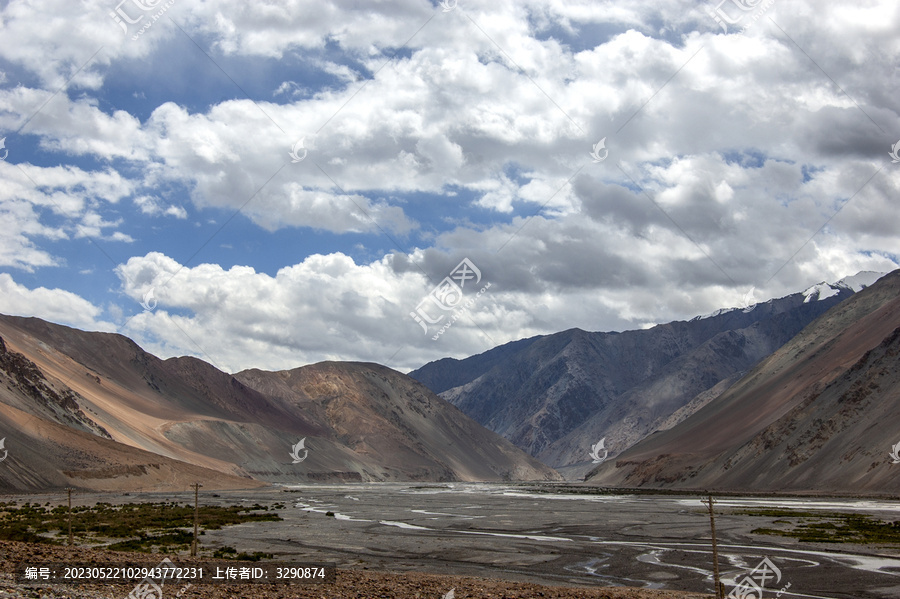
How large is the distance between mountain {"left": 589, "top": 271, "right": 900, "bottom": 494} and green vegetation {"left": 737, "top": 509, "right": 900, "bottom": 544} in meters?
39.5

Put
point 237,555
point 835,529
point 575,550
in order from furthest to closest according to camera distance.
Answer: point 835,529
point 575,550
point 237,555

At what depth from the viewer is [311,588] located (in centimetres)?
2550

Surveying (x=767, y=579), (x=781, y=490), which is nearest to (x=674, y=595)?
→ (x=767, y=579)

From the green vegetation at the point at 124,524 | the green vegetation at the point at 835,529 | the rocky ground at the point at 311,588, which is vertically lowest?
the green vegetation at the point at 835,529

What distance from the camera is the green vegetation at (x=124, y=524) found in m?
40.8

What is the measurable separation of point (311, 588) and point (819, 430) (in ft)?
413

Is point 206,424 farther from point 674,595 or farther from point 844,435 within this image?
point 674,595

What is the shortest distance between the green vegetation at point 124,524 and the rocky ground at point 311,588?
11.7 metres

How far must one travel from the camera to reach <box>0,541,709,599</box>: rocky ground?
20734 mm

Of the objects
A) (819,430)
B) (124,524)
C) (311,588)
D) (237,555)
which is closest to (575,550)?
(237,555)

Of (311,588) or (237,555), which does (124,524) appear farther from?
(311,588)

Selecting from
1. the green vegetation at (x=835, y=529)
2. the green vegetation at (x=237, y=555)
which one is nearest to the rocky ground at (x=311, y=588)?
the green vegetation at (x=237, y=555)

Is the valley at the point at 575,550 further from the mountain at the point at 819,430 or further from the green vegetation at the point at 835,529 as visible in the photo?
the mountain at the point at 819,430

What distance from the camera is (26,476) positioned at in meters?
92.7
